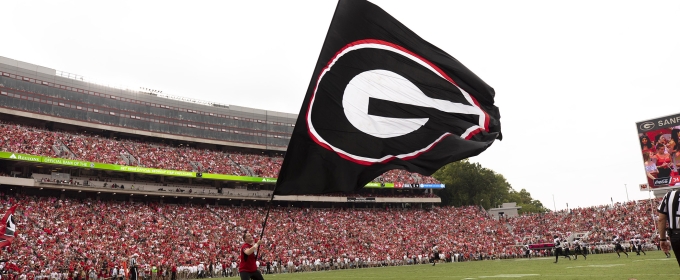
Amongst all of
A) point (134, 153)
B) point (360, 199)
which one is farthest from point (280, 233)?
point (134, 153)

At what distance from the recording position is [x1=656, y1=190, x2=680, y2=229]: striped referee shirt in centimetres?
644

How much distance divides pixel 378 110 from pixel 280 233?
3999 cm

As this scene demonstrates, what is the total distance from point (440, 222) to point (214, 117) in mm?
30175

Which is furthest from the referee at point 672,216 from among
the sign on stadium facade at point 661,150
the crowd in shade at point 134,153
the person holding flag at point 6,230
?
the crowd in shade at point 134,153

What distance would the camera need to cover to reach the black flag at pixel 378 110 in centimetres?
779

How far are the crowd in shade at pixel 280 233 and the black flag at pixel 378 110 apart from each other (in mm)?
21630

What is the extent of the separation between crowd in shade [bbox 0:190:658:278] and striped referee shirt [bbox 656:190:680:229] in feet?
82.1

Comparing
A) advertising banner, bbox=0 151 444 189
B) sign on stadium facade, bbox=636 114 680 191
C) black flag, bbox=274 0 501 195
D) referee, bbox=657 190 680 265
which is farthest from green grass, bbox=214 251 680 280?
advertising banner, bbox=0 151 444 189

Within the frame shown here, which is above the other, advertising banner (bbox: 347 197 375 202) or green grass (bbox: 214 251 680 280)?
advertising banner (bbox: 347 197 375 202)

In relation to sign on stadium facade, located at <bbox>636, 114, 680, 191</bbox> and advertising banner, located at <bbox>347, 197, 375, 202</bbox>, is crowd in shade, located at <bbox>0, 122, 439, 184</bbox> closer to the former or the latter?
advertising banner, located at <bbox>347, 197, 375, 202</bbox>

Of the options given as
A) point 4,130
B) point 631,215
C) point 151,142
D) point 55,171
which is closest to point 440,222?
point 631,215

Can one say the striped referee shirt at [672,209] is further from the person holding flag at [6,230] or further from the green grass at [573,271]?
the person holding flag at [6,230]

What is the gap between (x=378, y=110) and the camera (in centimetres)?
863

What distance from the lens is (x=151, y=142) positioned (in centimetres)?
5647
